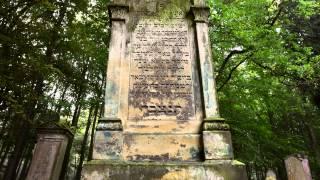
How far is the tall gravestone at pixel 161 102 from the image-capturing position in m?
4.64

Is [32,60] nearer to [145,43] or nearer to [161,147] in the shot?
[145,43]

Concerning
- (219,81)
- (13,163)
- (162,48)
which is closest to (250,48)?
(219,81)

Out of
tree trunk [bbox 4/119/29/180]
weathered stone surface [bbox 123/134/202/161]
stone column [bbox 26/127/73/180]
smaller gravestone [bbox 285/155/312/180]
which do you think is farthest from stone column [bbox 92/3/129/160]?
tree trunk [bbox 4/119/29/180]

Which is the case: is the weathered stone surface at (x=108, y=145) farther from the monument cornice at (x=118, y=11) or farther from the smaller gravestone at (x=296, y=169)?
the smaller gravestone at (x=296, y=169)

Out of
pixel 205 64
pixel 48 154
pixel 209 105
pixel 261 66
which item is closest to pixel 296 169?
pixel 261 66

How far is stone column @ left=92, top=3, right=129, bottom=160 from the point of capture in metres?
4.85

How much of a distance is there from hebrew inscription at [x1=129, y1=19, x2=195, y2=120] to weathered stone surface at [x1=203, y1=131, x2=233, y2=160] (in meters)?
0.54

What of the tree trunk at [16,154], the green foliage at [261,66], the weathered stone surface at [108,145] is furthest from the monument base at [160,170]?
the tree trunk at [16,154]

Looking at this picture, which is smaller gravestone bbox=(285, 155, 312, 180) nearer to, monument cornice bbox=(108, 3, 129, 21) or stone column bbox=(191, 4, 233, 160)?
stone column bbox=(191, 4, 233, 160)

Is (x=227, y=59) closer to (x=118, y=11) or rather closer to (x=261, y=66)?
(x=261, y=66)

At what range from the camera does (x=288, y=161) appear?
8.77m

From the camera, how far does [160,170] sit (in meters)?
4.55

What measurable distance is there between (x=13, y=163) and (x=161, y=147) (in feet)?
28.3

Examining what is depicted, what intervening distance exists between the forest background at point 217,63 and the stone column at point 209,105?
423 cm
